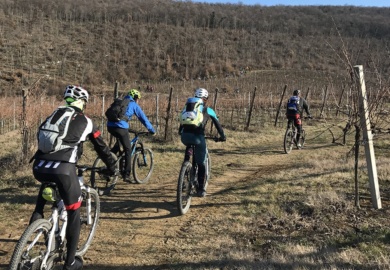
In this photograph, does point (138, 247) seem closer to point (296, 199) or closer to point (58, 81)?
point (296, 199)

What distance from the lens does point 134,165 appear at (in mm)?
7129

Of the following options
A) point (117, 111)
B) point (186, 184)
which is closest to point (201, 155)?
point (186, 184)

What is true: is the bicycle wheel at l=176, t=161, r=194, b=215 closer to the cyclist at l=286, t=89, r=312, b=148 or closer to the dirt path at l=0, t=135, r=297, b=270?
the dirt path at l=0, t=135, r=297, b=270

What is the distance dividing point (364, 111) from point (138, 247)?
358 cm

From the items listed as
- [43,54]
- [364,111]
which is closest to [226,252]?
[364,111]

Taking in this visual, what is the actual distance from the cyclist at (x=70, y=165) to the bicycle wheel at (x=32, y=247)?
21 cm

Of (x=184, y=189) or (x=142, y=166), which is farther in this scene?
(x=142, y=166)

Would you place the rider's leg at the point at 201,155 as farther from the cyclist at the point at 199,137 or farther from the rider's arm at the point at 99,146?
the rider's arm at the point at 99,146

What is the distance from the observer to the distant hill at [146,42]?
47.2 metres

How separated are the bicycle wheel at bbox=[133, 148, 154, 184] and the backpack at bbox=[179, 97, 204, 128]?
195 centimetres

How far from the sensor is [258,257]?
4051 millimetres

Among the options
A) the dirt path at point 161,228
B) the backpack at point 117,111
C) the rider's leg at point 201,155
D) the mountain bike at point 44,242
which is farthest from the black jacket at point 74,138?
the backpack at point 117,111

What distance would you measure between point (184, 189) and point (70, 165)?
2558 mm

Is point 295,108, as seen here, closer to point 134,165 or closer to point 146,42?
point 134,165
